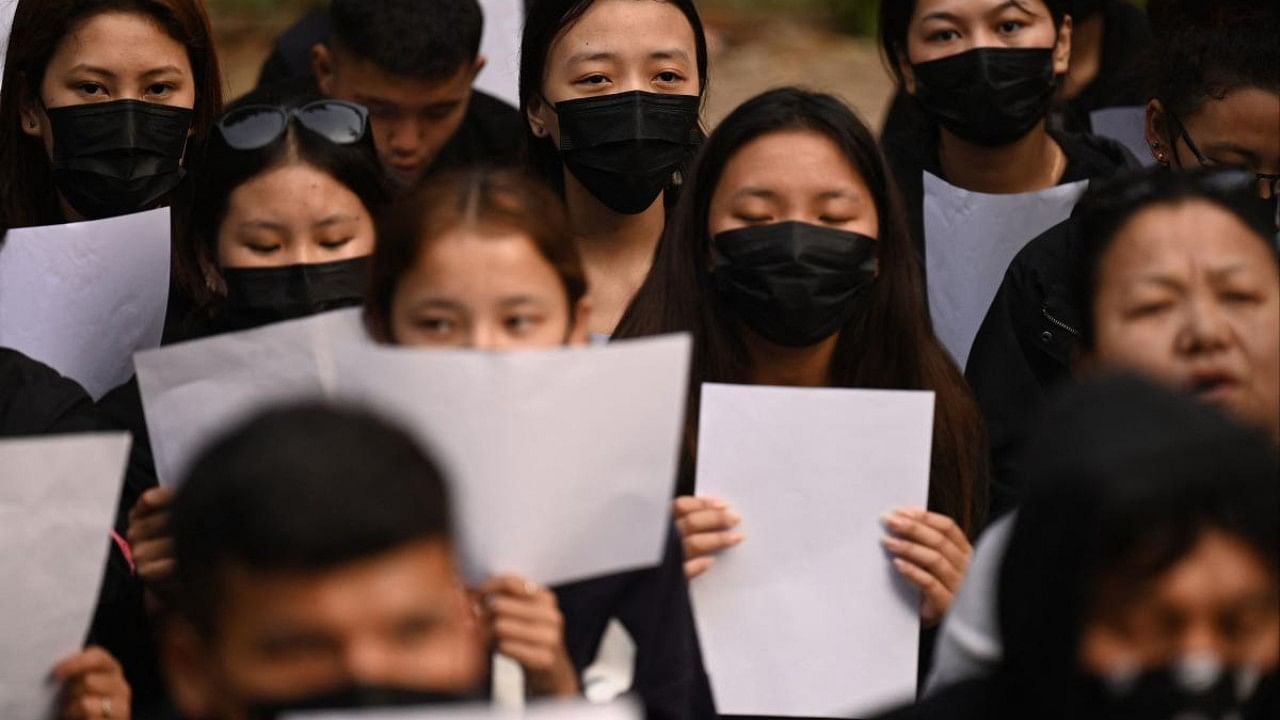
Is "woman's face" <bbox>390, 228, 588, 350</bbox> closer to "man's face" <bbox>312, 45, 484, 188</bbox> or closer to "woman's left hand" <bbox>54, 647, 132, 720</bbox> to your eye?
"woman's left hand" <bbox>54, 647, 132, 720</bbox>

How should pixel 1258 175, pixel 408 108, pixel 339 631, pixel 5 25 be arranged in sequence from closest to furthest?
1. pixel 339 631
2. pixel 1258 175
3. pixel 5 25
4. pixel 408 108

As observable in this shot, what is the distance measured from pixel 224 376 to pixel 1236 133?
2.40m

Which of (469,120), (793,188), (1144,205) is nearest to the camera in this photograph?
(1144,205)

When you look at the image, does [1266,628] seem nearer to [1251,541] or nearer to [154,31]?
[1251,541]

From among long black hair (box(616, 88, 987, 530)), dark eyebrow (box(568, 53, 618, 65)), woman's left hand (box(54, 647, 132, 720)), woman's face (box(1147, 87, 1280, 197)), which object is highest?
dark eyebrow (box(568, 53, 618, 65))

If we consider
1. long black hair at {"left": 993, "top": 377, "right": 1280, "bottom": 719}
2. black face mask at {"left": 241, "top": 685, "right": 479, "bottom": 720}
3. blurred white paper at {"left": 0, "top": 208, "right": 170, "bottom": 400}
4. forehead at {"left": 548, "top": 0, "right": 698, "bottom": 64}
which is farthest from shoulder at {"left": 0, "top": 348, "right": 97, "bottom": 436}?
long black hair at {"left": 993, "top": 377, "right": 1280, "bottom": 719}

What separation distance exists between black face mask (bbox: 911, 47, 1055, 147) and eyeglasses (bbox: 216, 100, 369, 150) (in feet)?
5.30

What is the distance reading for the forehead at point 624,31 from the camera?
5.07 metres

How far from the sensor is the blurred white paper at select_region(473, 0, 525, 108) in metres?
6.66

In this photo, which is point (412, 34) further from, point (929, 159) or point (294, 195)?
point (294, 195)

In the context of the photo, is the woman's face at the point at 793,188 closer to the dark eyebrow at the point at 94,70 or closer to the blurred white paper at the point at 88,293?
the blurred white paper at the point at 88,293

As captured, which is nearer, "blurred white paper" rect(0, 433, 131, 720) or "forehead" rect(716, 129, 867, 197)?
"blurred white paper" rect(0, 433, 131, 720)

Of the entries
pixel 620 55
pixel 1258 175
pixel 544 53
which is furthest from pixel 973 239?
pixel 544 53

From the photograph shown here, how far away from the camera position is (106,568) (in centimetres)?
390
